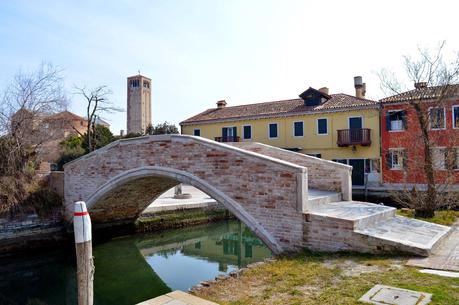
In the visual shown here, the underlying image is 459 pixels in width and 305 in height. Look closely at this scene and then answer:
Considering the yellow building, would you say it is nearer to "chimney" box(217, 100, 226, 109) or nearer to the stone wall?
"chimney" box(217, 100, 226, 109)

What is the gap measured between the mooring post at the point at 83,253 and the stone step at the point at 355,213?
376 centimetres

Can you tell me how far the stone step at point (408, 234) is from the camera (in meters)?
5.26

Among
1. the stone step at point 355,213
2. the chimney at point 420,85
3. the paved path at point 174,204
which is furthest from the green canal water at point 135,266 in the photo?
the chimney at point 420,85

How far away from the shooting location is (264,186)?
671cm

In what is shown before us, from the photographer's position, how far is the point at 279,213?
6.50 m

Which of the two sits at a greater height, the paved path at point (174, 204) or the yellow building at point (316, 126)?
the yellow building at point (316, 126)

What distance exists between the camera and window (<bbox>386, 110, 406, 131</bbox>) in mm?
17756

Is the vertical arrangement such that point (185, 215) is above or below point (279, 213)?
below

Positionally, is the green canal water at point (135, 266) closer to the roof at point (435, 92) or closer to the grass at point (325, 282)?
the grass at point (325, 282)

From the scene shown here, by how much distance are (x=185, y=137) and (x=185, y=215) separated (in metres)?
6.26

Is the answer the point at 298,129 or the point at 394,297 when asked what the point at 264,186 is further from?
the point at 298,129

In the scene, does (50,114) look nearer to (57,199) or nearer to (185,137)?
(57,199)

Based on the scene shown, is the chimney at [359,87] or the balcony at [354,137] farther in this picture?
the chimney at [359,87]

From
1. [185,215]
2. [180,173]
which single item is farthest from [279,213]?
[185,215]
